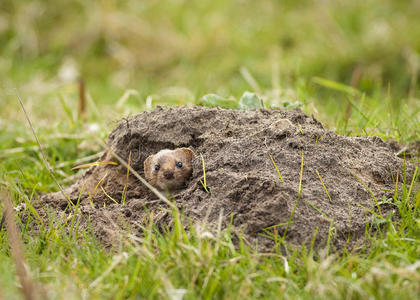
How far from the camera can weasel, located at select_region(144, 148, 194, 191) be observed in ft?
9.87

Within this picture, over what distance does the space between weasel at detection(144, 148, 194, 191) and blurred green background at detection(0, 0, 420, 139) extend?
14.5 ft

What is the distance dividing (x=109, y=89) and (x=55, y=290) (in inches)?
261

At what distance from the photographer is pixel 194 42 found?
9711 millimetres

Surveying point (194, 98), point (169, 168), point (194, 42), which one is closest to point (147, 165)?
point (169, 168)

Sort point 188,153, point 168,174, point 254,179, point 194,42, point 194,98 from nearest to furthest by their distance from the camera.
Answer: point 254,179 → point 168,174 → point 188,153 → point 194,98 → point 194,42

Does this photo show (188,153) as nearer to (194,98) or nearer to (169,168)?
(169,168)

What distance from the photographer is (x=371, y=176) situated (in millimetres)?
3025

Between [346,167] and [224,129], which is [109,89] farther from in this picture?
[346,167]

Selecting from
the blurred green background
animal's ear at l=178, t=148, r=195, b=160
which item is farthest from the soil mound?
the blurred green background

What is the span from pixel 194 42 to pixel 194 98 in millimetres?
5212

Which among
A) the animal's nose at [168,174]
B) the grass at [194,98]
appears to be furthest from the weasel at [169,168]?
the grass at [194,98]

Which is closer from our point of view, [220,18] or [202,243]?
[202,243]

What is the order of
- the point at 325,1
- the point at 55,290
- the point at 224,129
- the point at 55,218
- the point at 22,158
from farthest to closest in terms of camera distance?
the point at 325,1
the point at 22,158
the point at 224,129
the point at 55,218
the point at 55,290

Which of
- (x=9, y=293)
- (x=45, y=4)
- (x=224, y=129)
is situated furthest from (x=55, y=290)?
(x=45, y=4)
